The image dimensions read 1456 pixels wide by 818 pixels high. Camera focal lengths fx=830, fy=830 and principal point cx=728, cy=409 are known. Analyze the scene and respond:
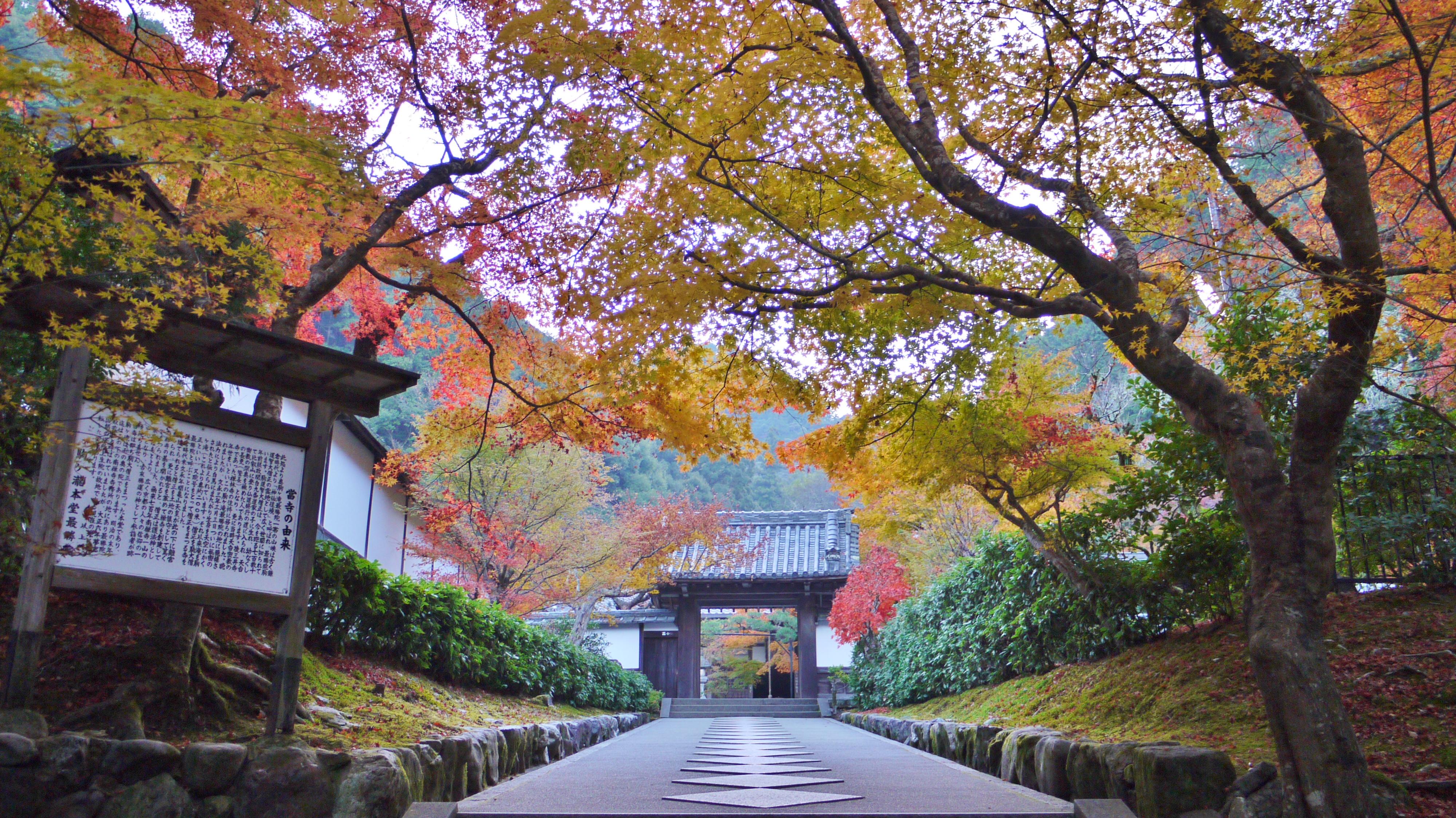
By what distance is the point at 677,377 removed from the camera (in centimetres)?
678

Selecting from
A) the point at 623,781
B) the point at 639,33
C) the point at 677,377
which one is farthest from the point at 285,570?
the point at 639,33

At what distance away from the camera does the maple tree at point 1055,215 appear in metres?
3.99

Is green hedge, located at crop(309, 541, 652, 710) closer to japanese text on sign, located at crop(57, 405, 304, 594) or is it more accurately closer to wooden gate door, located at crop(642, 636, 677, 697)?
japanese text on sign, located at crop(57, 405, 304, 594)

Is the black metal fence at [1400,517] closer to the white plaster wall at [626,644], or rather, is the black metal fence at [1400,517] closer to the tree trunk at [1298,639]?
the tree trunk at [1298,639]

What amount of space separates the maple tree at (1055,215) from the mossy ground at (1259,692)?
3.70 ft

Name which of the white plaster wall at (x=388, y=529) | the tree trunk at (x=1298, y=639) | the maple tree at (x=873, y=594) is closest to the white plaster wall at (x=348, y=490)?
the white plaster wall at (x=388, y=529)

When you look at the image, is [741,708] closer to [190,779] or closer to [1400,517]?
[1400,517]

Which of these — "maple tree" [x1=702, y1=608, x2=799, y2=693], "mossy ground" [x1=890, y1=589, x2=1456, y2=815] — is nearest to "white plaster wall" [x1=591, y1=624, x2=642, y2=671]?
"maple tree" [x1=702, y1=608, x2=799, y2=693]

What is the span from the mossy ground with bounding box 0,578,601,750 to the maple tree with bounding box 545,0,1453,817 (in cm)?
322

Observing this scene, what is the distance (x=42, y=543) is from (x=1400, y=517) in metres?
8.62

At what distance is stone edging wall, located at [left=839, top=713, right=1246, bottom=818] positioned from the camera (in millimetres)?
3838

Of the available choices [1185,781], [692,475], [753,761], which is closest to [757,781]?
[753,761]

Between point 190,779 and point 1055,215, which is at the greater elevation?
point 1055,215

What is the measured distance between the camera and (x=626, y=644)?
75.0ft
